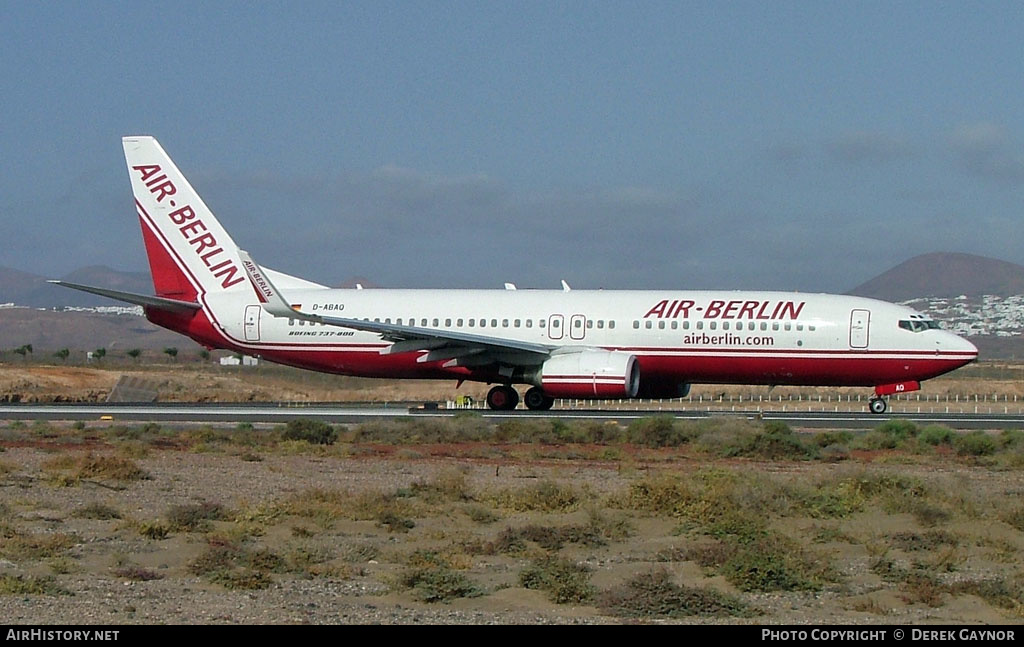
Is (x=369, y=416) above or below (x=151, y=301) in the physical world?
below

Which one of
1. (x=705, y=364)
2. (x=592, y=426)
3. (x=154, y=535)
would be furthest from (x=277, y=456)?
(x=705, y=364)

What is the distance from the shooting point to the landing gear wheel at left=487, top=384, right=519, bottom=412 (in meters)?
37.3

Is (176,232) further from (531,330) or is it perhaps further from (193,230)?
(531,330)

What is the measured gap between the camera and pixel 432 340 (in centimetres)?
3588

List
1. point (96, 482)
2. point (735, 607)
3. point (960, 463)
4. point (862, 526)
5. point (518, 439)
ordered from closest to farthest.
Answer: point (735, 607) < point (862, 526) < point (96, 482) < point (960, 463) < point (518, 439)

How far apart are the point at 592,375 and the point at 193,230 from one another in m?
14.5

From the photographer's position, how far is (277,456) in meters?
24.6

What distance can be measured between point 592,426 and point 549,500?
11869 mm

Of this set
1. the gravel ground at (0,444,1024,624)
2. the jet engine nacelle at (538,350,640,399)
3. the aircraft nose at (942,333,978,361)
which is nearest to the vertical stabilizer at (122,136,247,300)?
the jet engine nacelle at (538,350,640,399)

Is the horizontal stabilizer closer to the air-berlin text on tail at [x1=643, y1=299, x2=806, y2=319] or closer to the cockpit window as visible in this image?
the air-berlin text on tail at [x1=643, y1=299, x2=806, y2=319]

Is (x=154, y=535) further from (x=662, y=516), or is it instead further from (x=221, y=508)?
(x=662, y=516)

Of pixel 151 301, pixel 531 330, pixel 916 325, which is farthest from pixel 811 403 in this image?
pixel 151 301

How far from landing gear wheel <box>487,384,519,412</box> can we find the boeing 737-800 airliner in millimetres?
40

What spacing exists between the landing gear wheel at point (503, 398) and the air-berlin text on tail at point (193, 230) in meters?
8.81
